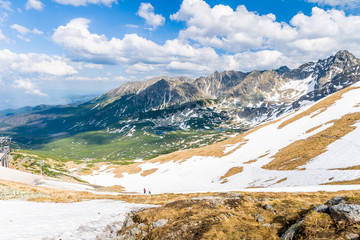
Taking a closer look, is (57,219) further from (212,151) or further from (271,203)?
(212,151)

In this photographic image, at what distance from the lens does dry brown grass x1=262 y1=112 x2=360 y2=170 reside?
50231 millimetres

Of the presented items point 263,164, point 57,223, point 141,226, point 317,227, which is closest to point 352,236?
point 317,227

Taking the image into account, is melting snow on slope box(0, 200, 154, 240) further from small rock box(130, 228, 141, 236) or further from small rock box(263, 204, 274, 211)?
small rock box(263, 204, 274, 211)

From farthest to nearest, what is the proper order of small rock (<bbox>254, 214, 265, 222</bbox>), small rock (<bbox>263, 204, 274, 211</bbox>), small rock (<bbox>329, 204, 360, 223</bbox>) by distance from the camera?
small rock (<bbox>263, 204, 274, 211</bbox>), small rock (<bbox>254, 214, 265, 222</bbox>), small rock (<bbox>329, 204, 360, 223</bbox>)

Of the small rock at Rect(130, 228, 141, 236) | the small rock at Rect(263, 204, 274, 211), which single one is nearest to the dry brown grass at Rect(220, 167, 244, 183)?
the small rock at Rect(263, 204, 274, 211)

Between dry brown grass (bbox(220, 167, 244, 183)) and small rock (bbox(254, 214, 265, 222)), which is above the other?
small rock (bbox(254, 214, 265, 222))

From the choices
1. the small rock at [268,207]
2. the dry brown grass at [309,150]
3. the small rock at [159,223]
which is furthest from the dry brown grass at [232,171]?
the small rock at [159,223]

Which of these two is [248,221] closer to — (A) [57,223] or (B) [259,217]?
(B) [259,217]

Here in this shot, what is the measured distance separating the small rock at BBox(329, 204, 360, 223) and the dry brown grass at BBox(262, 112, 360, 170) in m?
42.1

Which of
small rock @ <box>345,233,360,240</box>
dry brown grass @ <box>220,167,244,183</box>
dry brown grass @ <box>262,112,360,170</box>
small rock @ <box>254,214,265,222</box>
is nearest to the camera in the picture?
small rock @ <box>345,233,360,240</box>

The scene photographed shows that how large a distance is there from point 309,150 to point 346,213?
169 ft

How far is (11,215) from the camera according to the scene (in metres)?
18.7

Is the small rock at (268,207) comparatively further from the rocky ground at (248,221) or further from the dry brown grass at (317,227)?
the dry brown grass at (317,227)

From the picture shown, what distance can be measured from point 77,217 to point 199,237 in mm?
12974
